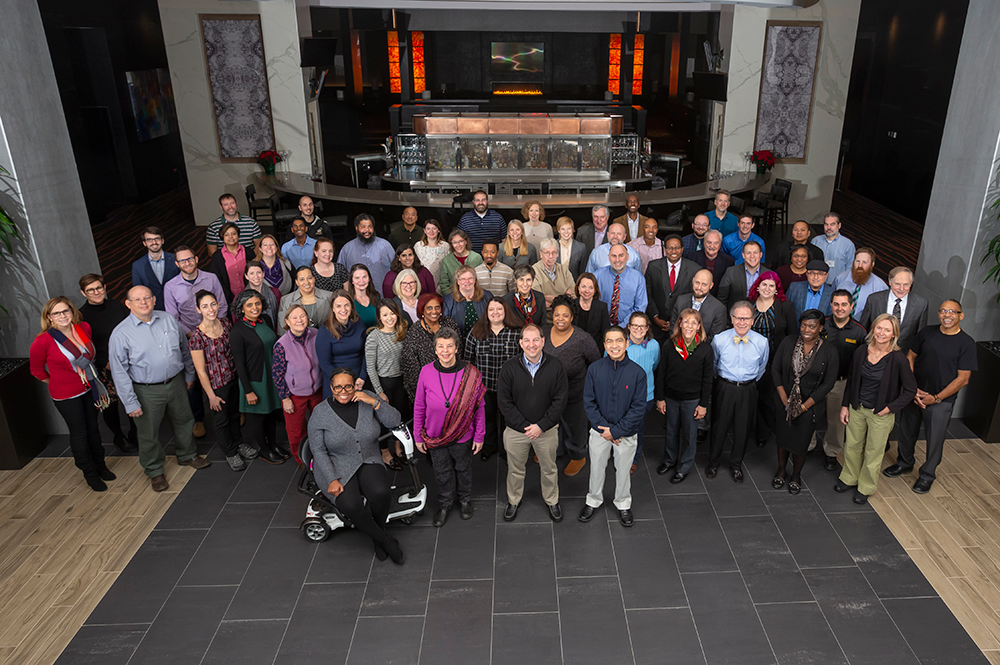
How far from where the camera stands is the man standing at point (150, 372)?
4883 millimetres

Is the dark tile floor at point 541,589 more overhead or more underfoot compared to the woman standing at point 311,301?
more underfoot

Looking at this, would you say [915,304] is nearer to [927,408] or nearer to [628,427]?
[927,408]

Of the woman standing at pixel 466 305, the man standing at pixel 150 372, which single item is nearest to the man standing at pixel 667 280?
the woman standing at pixel 466 305

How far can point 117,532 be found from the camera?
4859 mm

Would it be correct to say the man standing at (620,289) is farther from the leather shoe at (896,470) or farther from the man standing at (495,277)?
the leather shoe at (896,470)

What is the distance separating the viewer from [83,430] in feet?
17.0

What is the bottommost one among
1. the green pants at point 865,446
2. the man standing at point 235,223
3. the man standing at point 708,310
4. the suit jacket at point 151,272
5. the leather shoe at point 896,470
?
the leather shoe at point 896,470

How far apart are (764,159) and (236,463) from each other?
32.2 ft

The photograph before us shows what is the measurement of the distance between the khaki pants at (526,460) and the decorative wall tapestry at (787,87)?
9.27m

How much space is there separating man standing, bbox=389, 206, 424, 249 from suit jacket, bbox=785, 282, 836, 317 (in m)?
3.39

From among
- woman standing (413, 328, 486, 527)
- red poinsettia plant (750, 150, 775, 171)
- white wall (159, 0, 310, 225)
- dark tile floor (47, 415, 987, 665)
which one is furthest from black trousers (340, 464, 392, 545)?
red poinsettia plant (750, 150, 775, 171)

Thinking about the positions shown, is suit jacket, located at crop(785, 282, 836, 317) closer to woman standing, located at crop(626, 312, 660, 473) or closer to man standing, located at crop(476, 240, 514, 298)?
woman standing, located at crop(626, 312, 660, 473)

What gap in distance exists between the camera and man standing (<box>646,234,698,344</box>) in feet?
19.3

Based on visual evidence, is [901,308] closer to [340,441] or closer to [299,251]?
[340,441]
